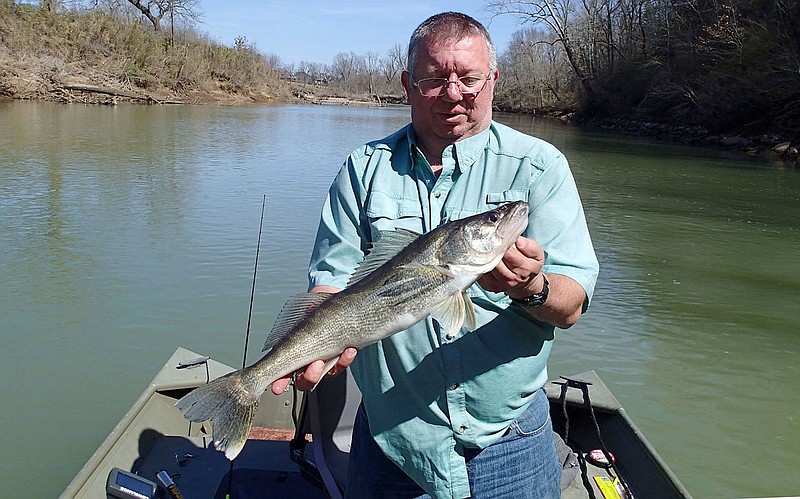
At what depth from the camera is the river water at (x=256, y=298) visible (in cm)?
643

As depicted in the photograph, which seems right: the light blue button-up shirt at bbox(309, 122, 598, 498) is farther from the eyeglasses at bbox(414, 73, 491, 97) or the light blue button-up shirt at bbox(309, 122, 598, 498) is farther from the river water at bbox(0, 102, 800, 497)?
the river water at bbox(0, 102, 800, 497)

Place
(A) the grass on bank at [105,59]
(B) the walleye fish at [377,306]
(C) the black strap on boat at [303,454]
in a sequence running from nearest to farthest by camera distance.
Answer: (B) the walleye fish at [377,306]
(C) the black strap on boat at [303,454]
(A) the grass on bank at [105,59]

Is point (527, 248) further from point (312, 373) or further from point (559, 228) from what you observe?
point (312, 373)

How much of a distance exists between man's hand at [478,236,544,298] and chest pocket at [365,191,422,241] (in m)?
0.49

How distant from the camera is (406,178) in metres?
2.60

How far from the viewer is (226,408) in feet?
8.12

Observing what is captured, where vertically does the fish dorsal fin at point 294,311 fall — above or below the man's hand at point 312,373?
above

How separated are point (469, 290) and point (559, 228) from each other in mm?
407

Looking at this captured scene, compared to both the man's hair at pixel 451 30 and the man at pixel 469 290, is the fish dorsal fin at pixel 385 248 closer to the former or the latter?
the man at pixel 469 290

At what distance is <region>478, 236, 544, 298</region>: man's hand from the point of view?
2131mm

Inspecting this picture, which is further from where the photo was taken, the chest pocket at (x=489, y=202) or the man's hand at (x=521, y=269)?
the chest pocket at (x=489, y=202)

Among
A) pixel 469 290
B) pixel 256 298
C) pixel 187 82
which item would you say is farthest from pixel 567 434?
pixel 187 82

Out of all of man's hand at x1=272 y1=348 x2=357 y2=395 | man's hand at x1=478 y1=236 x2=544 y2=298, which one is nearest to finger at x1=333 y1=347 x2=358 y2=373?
man's hand at x1=272 y1=348 x2=357 y2=395

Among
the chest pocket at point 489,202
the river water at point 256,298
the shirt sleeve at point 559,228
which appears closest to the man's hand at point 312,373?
the chest pocket at point 489,202
